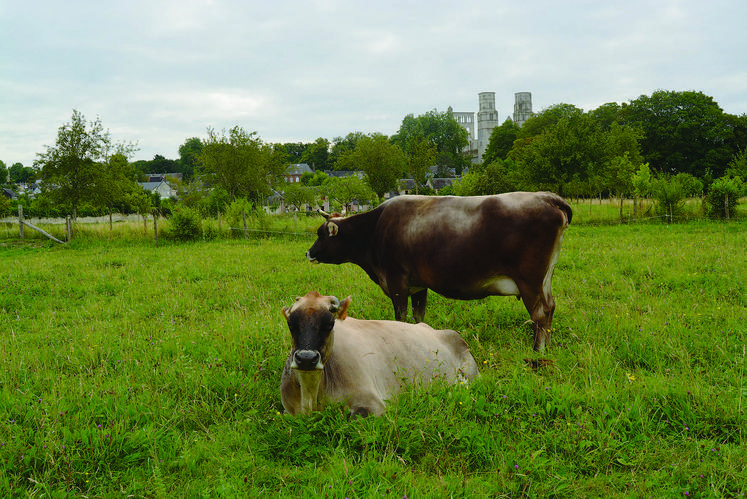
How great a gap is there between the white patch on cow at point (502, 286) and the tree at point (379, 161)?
161ft

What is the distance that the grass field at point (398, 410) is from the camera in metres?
2.91

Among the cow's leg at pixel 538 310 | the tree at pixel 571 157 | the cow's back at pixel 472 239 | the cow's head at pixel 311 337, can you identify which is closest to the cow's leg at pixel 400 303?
the cow's back at pixel 472 239

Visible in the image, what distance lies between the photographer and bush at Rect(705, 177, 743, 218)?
63.3 feet

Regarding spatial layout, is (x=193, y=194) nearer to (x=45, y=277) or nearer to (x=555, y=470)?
(x=45, y=277)

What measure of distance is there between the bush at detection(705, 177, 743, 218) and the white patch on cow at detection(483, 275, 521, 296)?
745 inches

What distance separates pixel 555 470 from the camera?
2.95m

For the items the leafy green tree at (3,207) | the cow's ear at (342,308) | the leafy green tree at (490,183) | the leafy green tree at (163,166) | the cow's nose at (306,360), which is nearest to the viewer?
the cow's nose at (306,360)

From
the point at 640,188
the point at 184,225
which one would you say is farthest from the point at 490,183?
the point at 184,225

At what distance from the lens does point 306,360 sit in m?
3.23

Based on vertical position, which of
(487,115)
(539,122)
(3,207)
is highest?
(487,115)

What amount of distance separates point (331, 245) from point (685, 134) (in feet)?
191

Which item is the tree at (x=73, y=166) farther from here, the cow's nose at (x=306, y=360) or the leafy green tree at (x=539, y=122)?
the leafy green tree at (x=539, y=122)

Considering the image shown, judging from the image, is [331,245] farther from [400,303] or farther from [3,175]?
[3,175]

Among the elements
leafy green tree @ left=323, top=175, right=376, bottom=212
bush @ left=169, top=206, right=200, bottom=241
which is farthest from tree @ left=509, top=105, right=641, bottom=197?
bush @ left=169, top=206, right=200, bottom=241
